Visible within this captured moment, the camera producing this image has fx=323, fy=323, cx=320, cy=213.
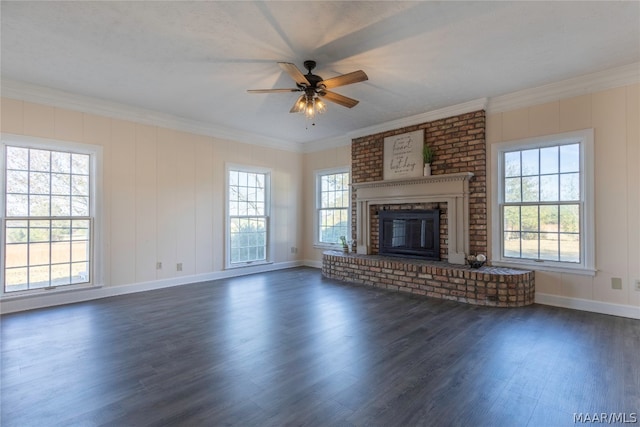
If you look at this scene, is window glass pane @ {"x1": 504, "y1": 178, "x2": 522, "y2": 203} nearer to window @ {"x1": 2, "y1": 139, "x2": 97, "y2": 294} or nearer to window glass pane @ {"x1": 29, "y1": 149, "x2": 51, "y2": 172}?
window @ {"x1": 2, "y1": 139, "x2": 97, "y2": 294}

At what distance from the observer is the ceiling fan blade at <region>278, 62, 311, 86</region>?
2.96 m

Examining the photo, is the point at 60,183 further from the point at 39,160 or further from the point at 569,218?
the point at 569,218

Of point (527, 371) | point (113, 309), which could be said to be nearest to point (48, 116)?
point (113, 309)

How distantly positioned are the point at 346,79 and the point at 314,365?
264cm

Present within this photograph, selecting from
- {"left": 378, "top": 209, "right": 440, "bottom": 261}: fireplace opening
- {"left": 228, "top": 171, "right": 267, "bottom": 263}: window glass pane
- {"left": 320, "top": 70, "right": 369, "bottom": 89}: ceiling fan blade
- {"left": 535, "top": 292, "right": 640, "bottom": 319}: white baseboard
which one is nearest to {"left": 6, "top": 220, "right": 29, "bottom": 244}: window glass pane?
{"left": 228, "top": 171, "right": 267, "bottom": 263}: window glass pane

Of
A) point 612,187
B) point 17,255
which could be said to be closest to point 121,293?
point 17,255

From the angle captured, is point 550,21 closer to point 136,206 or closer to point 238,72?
point 238,72

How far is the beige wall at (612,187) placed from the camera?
3680 millimetres

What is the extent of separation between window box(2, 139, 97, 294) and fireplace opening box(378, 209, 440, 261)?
467cm

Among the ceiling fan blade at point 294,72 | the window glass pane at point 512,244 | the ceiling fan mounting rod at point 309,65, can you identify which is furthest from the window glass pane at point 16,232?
the window glass pane at point 512,244

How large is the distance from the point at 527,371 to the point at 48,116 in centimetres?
604

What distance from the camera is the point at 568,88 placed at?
13.3ft

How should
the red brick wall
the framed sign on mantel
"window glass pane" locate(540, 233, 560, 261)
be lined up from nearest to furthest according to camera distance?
"window glass pane" locate(540, 233, 560, 261) → the red brick wall → the framed sign on mantel

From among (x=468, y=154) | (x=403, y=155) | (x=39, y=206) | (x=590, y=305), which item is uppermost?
(x=403, y=155)
